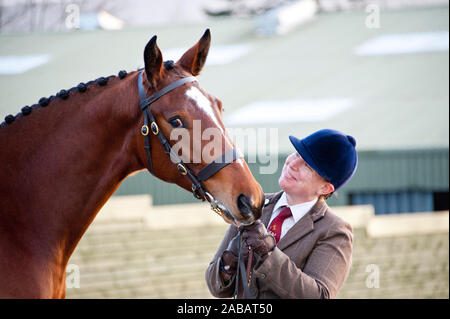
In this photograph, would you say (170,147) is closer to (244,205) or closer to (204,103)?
(204,103)

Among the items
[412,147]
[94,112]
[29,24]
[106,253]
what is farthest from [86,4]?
[94,112]

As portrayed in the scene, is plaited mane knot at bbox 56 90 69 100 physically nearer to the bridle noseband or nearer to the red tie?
the bridle noseband

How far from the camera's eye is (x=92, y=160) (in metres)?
2.38

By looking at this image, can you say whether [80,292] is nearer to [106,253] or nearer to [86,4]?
[106,253]

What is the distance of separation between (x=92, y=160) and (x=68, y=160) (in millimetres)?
116

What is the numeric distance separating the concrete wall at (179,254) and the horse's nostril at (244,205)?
516 cm

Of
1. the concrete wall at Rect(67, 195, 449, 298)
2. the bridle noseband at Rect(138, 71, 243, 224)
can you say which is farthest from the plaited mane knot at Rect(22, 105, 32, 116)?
the concrete wall at Rect(67, 195, 449, 298)

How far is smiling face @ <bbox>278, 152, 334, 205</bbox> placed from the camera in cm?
244

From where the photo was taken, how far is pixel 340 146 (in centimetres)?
236

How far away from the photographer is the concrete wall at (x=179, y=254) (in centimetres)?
743

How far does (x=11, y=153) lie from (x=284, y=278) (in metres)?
1.48

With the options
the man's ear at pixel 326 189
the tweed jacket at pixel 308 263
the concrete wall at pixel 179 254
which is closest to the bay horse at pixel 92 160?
the tweed jacket at pixel 308 263

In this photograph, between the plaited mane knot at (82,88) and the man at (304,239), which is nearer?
the man at (304,239)

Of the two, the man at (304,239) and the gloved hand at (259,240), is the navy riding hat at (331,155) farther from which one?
the gloved hand at (259,240)
